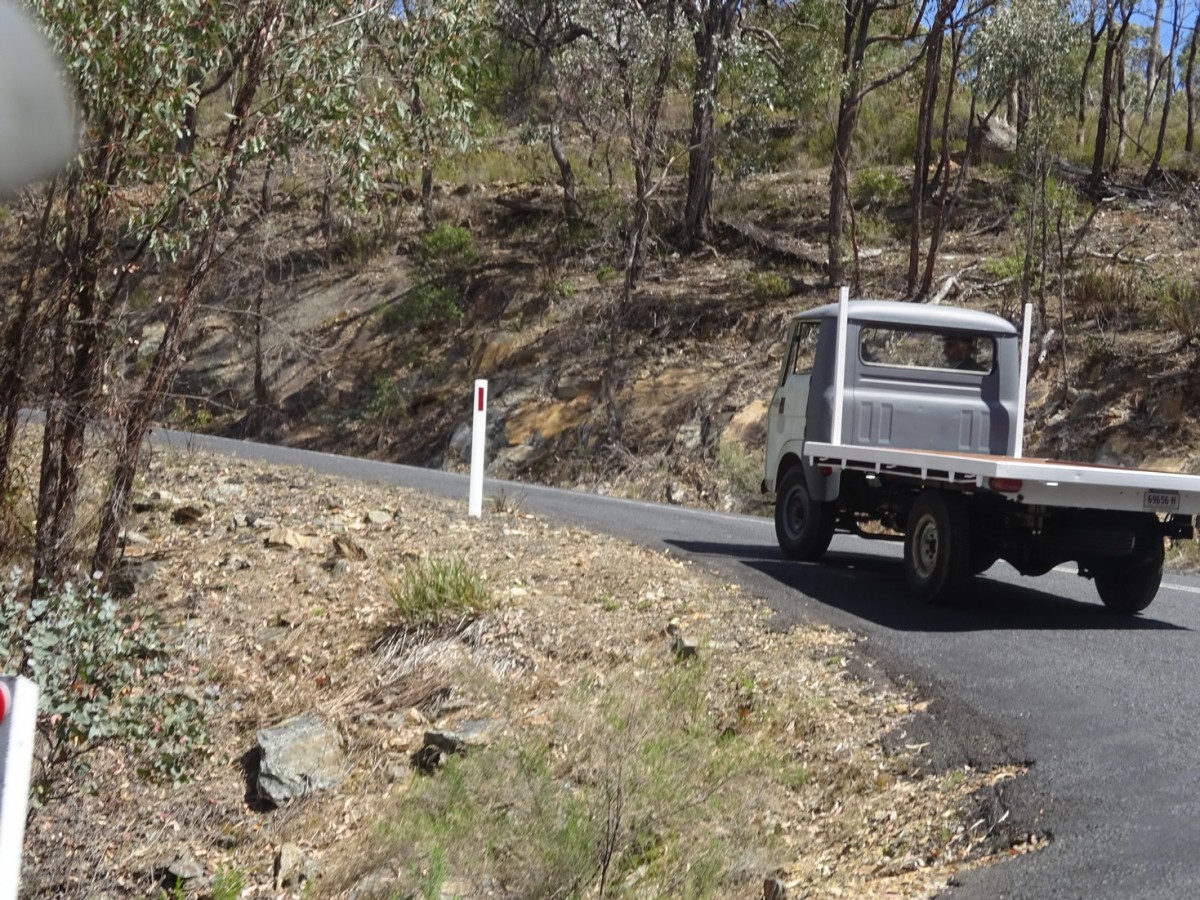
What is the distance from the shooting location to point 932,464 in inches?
355

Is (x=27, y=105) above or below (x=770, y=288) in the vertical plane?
below

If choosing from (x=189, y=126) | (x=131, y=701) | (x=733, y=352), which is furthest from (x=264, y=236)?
(x=733, y=352)

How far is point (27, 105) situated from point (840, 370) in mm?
6085

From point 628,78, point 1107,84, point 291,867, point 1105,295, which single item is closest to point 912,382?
point 291,867

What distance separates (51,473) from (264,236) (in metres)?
5.88

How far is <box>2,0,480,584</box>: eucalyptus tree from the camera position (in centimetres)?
910

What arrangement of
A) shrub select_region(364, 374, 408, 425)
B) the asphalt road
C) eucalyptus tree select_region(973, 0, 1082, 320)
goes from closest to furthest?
the asphalt road < eucalyptus tree select_region(973, 0, 1082, 320) < shrub select_region(364, 374, 408, 425)

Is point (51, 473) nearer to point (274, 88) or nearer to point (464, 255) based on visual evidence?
point (274, 88)

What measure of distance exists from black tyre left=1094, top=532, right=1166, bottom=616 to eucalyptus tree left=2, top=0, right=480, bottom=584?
5817mm

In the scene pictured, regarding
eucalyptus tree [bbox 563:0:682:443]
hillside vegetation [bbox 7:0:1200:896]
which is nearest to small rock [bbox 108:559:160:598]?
hillside vegetation [bbox 7:0:1200:896]

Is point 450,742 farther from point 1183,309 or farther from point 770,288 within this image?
point 770,288

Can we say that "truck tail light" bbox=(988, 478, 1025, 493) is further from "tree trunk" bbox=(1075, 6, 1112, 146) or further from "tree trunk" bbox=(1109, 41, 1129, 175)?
"tree trunk" bbox=(1109, 41, 1129, 175)

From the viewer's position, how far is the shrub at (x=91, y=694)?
281 inches

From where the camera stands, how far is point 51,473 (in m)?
9.65
